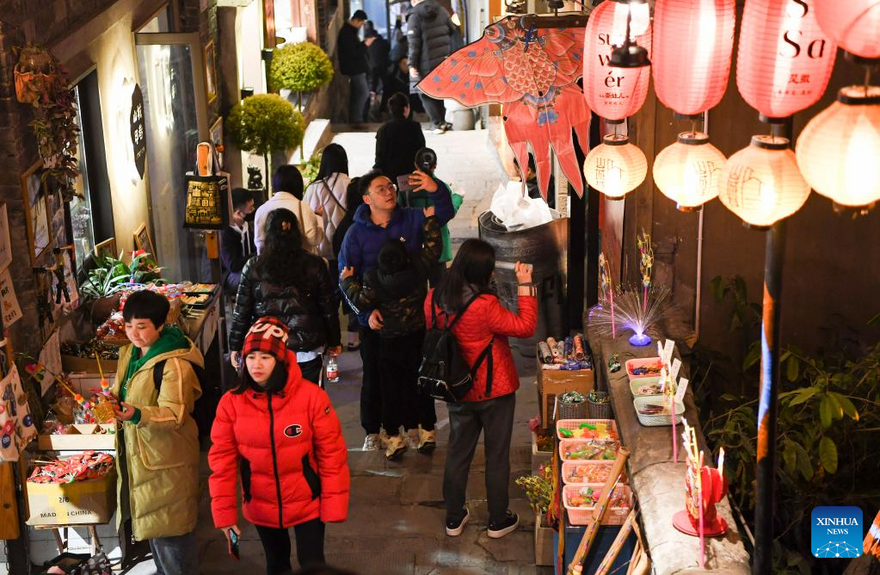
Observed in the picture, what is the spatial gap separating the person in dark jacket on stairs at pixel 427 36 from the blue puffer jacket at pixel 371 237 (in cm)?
968

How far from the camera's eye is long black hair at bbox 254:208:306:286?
733 centimetres

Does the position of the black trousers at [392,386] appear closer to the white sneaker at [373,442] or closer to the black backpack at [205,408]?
the white sneaker at [373,442]

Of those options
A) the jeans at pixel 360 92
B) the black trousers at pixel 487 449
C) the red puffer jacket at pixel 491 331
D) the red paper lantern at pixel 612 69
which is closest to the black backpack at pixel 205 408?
the black trousers at pixel 487 449

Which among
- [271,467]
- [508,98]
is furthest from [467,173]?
[271,467]

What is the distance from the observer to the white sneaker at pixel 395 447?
8180mm

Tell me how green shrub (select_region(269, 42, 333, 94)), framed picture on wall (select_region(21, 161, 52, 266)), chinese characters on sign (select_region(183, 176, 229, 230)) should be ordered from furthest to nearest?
green shrub (select_region(269, 42, 333, 94)) < chinese characters on sign (select_region(183, 176, 229, 230)) < framed picture on wall (select_region(21, 161, 52, 266))

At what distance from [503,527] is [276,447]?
211 centimetres

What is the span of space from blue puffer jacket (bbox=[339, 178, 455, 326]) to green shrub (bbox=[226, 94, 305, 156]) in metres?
5.48

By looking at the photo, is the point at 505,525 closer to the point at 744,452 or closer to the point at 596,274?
the point at 744,452

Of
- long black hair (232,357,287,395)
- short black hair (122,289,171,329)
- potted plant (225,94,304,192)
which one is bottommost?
long black hair (232,357,287,395)

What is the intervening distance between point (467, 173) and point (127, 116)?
22.3 ft

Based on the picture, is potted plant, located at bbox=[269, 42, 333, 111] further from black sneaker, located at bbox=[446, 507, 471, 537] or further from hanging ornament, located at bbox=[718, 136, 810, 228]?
hanging ornament, located at bbox=[718, 136, 810, 228]

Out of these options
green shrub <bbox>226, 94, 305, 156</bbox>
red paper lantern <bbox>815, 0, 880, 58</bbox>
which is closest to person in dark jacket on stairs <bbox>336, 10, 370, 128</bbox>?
green shrub <bbox>226, 94, 305, 156</bbox>

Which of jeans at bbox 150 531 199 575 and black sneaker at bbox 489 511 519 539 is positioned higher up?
jeans at bbox 150 531 199 575
